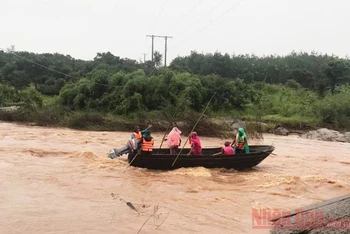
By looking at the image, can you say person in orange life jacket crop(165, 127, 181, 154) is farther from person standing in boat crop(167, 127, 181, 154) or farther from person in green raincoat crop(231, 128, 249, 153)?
person in green raincoat crop(231, 128, 249, 153)

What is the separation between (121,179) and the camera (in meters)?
11.7

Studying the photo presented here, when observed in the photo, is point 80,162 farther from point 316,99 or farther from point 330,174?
point 316,99

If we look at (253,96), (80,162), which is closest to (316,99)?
(253,96)

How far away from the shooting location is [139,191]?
10.4 metres

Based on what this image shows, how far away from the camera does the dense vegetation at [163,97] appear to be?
2750cm

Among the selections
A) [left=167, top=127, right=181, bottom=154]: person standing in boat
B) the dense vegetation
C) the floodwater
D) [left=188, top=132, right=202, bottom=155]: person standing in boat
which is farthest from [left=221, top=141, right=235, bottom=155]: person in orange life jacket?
the dense vegetation

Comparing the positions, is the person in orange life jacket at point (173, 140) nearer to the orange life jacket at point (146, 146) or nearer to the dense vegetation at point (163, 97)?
the orange life jacket at point (146, 146)

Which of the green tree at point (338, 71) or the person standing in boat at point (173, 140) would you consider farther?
the green tree at point (338, 71)

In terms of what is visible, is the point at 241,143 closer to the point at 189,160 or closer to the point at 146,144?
the point at 189,160

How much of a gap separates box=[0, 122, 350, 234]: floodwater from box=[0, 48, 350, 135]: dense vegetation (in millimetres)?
8819

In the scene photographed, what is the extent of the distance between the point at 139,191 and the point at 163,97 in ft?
65.7

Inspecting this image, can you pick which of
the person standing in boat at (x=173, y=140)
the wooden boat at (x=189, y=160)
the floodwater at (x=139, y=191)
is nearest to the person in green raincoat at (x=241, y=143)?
the wooden boat at (x=189, y=160)

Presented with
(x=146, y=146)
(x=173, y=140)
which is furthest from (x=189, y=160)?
(x=146, y=146)

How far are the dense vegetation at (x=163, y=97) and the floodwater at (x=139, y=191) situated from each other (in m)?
8.82
